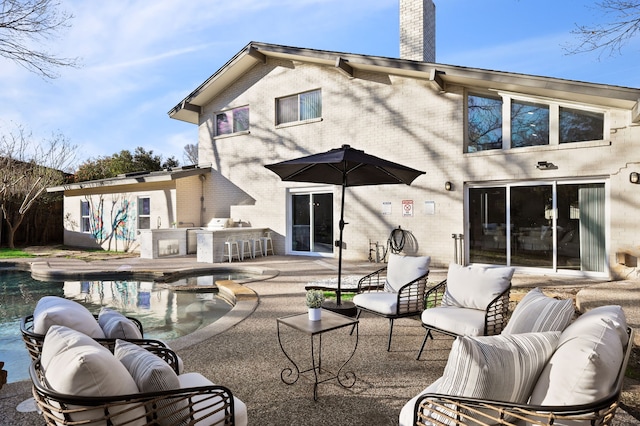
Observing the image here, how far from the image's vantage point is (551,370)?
1649 millimetres

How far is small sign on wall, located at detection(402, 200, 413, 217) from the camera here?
989 centimetres

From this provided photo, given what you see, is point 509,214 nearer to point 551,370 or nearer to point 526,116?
point 526,116

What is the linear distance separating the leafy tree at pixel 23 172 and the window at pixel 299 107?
37.5 feet

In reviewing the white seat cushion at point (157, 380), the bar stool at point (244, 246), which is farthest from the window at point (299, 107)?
the white seat cushion at point (157, 380)

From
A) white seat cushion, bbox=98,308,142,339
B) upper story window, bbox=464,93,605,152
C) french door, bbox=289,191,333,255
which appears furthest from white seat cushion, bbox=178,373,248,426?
french door, bbox=289,191,333,255

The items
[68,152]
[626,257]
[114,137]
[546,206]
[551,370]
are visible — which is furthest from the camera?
[114,137]

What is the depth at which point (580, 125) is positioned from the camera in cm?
783

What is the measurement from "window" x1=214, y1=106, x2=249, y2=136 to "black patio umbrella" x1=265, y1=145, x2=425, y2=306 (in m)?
8.56

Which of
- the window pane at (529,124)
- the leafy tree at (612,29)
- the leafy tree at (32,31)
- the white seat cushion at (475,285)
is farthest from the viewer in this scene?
the window pane at (529,124)

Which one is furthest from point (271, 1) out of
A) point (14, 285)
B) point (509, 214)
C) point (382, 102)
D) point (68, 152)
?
point (68, 152)

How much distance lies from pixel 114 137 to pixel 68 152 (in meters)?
6.21

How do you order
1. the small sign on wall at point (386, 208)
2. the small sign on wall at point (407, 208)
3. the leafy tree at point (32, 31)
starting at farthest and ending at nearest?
1. the small sign on wall at point (386, 208)
2. the small sign on wall at point (407, 208)
3. the leafy tree at point (32, 31)

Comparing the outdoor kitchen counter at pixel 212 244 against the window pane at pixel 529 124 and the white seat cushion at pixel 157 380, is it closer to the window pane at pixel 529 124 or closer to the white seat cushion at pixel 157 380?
the window pane at pixel 529 124

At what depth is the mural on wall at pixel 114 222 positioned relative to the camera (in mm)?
14445
